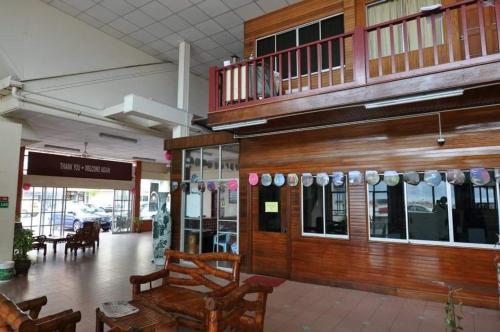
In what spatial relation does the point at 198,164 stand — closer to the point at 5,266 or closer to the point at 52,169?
the point at 5,266

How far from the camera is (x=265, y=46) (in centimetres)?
652

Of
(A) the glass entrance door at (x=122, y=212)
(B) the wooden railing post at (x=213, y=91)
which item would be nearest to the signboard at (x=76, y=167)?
(A) the glass entrance door at (x=122, y=212)

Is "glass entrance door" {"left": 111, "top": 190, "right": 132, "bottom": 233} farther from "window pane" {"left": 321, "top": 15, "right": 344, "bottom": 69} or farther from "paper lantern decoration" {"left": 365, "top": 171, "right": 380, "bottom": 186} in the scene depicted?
"paper lantern decoration" {"left": 365, "top": 171, "right": 380, "bottom": 186}

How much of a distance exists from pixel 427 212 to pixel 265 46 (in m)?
4.45

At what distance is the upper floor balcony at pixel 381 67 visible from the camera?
364 centimetres

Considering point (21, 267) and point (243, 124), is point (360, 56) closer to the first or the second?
point (243, 124)

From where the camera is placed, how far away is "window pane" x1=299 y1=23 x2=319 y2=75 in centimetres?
588

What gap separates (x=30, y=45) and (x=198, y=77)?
15.6 feet

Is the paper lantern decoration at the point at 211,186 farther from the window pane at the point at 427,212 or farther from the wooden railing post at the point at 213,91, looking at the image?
the window pane at the point at 427,212

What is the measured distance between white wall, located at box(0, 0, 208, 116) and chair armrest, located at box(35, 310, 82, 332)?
597 cm

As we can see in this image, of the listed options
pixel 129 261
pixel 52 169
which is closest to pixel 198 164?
pixel 129 261

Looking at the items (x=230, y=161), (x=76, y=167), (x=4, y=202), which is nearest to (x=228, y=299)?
(x=230, y=161)

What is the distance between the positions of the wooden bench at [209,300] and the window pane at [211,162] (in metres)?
3.66

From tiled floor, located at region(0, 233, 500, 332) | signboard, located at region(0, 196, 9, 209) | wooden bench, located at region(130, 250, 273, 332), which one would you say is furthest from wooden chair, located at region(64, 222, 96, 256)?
wooden bench, located at region(130, 250, 273, 332)
